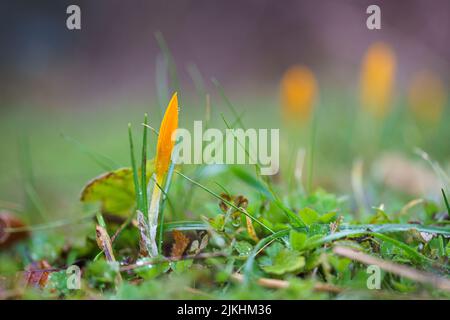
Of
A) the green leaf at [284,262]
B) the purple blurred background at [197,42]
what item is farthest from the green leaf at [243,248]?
the purple blurred background at [197,42]

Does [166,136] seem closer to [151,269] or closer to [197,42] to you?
[151,269]

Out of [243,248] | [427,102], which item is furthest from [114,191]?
[427,102]

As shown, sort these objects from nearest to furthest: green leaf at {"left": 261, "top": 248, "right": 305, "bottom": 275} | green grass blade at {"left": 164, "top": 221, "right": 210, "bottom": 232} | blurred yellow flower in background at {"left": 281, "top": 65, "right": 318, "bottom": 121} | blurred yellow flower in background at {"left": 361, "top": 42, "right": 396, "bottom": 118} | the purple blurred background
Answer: green leaf at {"left": 261, "top": 248, "right": 305, "bottom": 275} → green grass blade at {"left": 164, "top": 221, "right": 210, "bottom": 232} → blurred yellow flower in background at {"left": 361, "top": 42, "right": 396, "bottom": 118} → blurred yellow flower in background at {"left": 281, "top": 65, "right": 318, "bottom": 121} → the purple blurred background

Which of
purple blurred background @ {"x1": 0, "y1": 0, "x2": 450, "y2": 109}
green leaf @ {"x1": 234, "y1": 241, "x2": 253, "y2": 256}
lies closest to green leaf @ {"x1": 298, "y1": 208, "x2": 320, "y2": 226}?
green leaf @ {"x1": 234, "y1": 241, "x2": 253, "y2": 256}

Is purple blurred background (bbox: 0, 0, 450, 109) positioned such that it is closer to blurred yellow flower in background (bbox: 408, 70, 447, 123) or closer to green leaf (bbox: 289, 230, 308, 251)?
blurred yellow flower in background (bbox: 408, 70, 447, 123)

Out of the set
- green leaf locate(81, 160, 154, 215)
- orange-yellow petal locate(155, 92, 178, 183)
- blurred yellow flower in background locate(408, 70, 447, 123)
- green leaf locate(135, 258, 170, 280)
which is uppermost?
blurred yellow flower in background locate(408, 70, 447, 123)

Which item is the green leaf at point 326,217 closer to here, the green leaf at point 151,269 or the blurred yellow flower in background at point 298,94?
the green leaf at point 151,269
